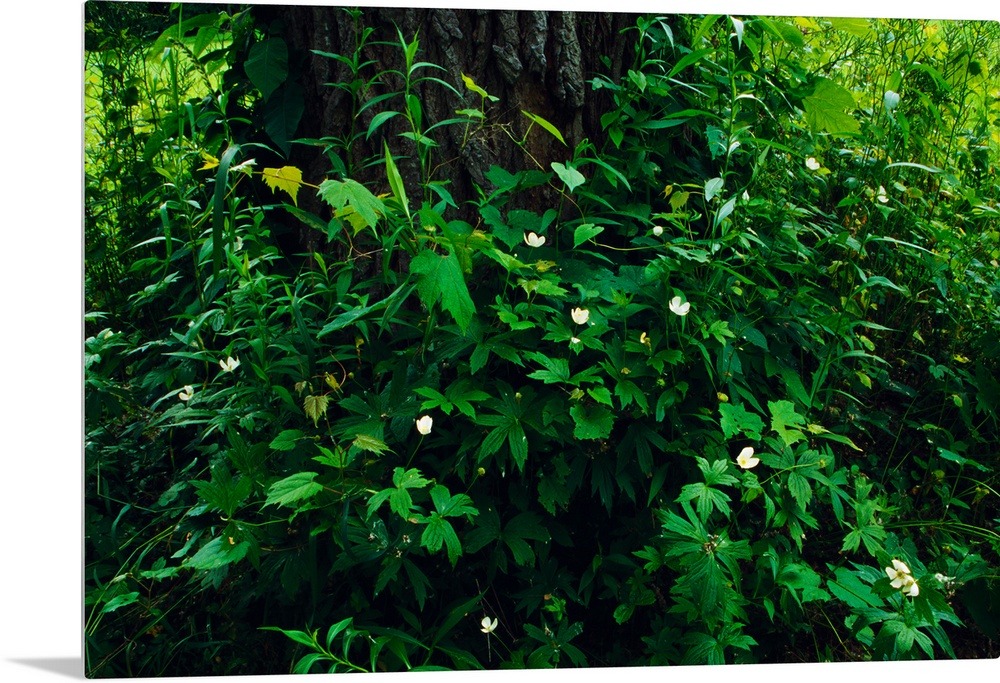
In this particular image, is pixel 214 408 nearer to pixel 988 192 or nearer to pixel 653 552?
pixel 653 552

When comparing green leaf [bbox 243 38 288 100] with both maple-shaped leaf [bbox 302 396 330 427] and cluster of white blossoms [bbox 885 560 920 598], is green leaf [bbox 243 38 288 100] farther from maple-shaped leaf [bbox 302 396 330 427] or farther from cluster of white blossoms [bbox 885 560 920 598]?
cluster of white blossoms [bbox 885 560 920 598]

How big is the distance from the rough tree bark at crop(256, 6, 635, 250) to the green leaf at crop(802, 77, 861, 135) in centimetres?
45

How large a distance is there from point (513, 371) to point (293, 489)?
19.9 inches

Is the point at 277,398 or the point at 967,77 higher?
the point at 967,77

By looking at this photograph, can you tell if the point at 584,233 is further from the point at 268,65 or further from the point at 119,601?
the point at 119,601

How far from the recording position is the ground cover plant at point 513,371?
1518 millimetres

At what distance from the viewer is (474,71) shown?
5.69 ft

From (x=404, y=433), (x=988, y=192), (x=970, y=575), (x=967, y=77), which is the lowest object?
(x=970, y=575)

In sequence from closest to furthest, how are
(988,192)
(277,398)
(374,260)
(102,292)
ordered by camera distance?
(277,398) < (374,260) < (102,292) < (988,192)

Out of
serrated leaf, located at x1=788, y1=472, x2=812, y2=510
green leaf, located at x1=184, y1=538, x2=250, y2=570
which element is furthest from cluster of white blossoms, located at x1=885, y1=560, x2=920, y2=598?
green leaf, located at x1=184, y1=538, x2=250, y2=570

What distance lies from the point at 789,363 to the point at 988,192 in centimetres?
92

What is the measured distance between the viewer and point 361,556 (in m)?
1.47

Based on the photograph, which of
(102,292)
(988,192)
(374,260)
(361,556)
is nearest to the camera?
(361,556)

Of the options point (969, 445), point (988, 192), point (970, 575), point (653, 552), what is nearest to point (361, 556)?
point (653, 552)
